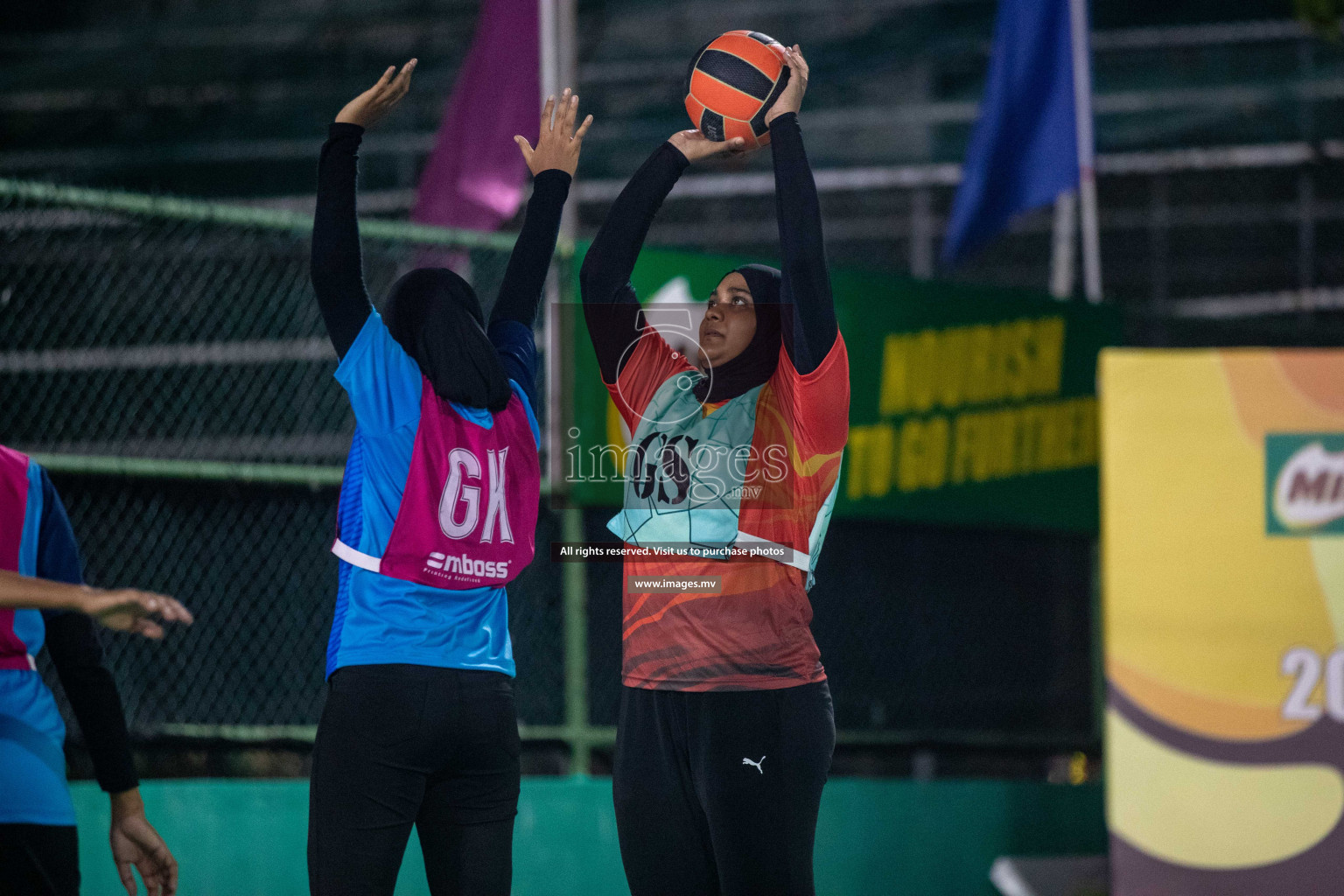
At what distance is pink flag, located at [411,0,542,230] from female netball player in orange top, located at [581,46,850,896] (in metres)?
2.71

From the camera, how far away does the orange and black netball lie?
384 cm

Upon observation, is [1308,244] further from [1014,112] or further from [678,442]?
[678,442]

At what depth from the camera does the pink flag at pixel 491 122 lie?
6.30 meters

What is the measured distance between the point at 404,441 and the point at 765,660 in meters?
1.05

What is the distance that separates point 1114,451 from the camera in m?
5.20

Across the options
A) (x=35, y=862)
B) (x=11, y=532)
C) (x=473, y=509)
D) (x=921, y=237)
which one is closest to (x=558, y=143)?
(x=473, y=509)

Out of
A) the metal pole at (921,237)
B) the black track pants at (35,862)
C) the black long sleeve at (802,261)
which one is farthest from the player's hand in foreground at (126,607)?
the metal pole at (921,237)

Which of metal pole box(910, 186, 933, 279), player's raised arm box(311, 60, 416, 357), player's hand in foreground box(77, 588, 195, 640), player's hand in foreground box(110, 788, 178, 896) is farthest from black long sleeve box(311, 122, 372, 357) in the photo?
metal pole box(910, 186, 933, 279)

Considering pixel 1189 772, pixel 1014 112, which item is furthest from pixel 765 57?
pixel 1014 112

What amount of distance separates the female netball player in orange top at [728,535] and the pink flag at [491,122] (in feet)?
8.90

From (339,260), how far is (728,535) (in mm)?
1223

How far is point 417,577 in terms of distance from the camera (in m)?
3.13

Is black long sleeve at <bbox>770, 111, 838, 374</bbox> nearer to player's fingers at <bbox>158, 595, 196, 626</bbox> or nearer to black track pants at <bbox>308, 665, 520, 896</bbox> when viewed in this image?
black track pants at <bbox>308, 665, 520, 896</bbox>

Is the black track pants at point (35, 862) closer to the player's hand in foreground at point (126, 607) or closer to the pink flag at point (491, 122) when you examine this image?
the player's hand in foreground at point (126, 607)
